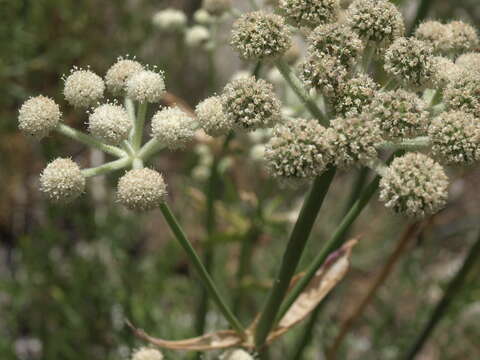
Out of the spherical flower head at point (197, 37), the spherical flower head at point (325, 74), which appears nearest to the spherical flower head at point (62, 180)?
the spherical flower head at point (325, 74)

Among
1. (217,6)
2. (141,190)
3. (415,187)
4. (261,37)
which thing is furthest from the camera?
(217,6)

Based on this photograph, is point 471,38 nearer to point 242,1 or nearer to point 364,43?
point 364,43

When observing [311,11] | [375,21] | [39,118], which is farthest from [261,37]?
[39,118]

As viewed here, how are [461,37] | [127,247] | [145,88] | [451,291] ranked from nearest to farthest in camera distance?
[145,88], [461,37], [451,291], [127,247]

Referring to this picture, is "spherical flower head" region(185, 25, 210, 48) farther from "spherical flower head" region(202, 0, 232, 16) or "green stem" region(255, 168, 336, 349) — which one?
"green stem" region(255, 168, 336, 349)

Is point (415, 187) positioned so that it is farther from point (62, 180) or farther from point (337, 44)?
Result: point (62, 180)

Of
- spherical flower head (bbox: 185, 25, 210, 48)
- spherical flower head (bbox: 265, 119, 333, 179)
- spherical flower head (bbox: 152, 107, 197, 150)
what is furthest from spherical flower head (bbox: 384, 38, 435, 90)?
spherical flower head (bbox: 185, 25, 210, 48)

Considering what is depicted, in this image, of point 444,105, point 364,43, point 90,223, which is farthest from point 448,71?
point 90,223
